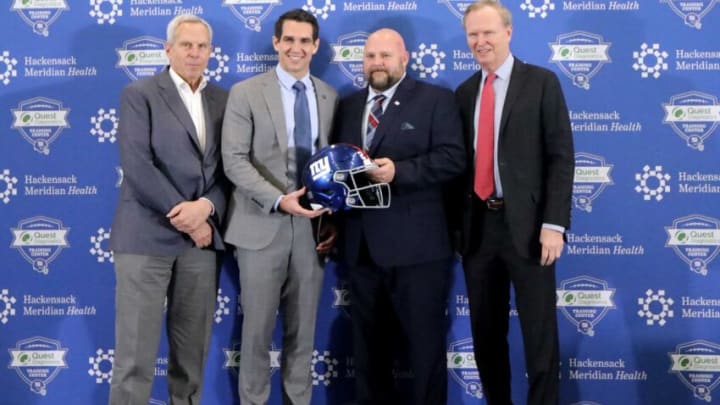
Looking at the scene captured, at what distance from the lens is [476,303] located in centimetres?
324

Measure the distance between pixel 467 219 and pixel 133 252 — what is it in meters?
1.53

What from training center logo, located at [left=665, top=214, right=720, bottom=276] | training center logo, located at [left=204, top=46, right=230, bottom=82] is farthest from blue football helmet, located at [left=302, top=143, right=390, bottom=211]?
training center logo, located at [left=665, top=214, right=720, bottom=276]

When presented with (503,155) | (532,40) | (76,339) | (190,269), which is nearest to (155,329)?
(190,269)

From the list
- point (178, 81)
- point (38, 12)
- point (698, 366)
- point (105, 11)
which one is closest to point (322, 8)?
point (178, 81)

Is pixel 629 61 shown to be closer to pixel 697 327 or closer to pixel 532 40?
pixel 532 40

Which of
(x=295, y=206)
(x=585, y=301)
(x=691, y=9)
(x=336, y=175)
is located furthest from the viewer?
(x=585, y=301)

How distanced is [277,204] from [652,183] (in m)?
1.99

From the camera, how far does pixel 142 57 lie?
12.5ft

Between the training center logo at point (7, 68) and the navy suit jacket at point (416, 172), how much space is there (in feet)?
6.60

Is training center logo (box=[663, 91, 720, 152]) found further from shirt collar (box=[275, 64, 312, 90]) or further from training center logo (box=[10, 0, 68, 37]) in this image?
training center logo (box=[10, 0, 68, 37])

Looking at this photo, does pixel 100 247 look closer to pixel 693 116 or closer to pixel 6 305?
pixel 6 305

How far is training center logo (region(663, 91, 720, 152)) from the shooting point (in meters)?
3.63

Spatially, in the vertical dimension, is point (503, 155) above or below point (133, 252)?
above

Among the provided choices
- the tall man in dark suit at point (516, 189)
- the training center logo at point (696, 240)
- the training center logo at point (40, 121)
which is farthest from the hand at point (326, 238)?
the training center logo at point (696, 240)
